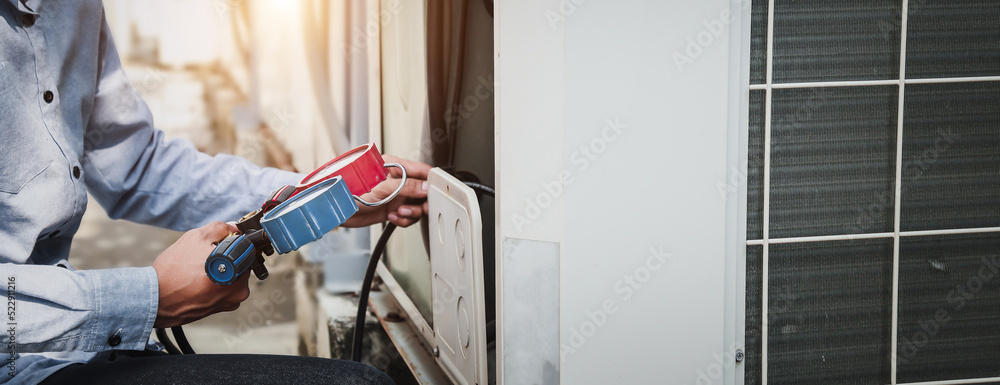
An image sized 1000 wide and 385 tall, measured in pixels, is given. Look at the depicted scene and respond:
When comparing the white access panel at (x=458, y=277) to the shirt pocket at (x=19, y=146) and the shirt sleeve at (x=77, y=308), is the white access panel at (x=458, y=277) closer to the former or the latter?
the shirt sleeve at (x=77, y=308)

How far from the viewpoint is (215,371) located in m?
0.88

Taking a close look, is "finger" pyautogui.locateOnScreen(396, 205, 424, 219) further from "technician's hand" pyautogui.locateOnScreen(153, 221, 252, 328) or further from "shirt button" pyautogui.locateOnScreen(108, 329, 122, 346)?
"shirt button" pyautogui.locateOnScreen(108, 329, 122, 346)

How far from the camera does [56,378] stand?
836 mm

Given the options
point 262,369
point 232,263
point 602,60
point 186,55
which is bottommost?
point 262,369

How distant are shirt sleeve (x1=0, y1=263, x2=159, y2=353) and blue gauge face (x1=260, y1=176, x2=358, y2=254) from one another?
0.18m

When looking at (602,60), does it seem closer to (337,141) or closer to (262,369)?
(262,369)

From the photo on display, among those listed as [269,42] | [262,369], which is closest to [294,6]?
[269,42]

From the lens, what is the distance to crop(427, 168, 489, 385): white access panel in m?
0.95

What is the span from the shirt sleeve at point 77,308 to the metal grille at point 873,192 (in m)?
0.83

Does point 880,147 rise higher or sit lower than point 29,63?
lower

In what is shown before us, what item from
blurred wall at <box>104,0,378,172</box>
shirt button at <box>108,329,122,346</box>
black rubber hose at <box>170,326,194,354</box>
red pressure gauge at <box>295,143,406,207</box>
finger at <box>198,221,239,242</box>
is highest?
blurred wall at <box>104,0,378,172</box>

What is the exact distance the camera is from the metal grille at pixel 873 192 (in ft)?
2.80

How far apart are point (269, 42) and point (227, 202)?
61.7 inches

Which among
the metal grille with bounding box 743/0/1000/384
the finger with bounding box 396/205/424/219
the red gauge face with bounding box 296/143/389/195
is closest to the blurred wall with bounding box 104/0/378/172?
the finger with bounding box 396/205/424/219
